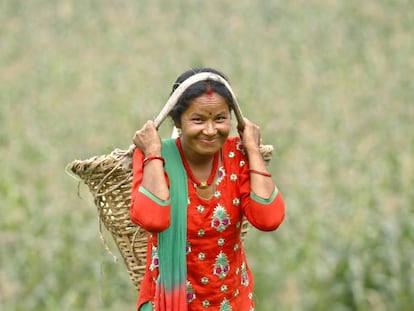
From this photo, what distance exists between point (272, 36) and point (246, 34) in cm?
33

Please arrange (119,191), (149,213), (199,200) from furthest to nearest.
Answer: (119,191) < (199,200) < (149,213)

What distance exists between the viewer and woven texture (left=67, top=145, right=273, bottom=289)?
237 centimetres

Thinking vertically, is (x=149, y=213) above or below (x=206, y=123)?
below

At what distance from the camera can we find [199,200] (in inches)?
90.3

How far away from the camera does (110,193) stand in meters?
2.48

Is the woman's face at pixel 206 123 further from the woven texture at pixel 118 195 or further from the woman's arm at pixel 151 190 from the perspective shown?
the woven texture at pixel 118 195

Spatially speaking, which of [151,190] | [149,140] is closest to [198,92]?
[149,140]

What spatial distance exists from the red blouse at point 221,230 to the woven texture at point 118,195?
0.34ft

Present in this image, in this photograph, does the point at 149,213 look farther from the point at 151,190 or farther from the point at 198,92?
the point at 198,92

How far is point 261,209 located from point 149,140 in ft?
1.28

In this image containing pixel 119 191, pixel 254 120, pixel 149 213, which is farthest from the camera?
pixel 254 120

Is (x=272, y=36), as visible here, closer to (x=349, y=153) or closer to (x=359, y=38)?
(x=359, y=38)

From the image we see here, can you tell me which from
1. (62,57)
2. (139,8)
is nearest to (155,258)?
(62,57)

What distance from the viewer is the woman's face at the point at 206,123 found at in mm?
2197
